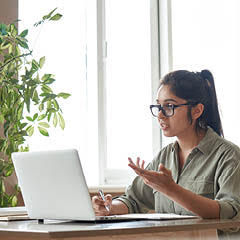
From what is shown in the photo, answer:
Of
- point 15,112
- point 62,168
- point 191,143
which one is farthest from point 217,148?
point 15,112

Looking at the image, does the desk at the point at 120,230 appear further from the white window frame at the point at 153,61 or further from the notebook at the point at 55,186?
the white window frame at the point at 153,61

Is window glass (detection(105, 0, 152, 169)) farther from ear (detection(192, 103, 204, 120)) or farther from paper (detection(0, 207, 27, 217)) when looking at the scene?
ear (detection(192, 103, 204, 120))

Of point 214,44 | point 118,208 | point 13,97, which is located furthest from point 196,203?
point 214,44

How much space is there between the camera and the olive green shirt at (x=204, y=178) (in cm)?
230

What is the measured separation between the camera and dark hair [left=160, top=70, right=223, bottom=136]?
2605 mm

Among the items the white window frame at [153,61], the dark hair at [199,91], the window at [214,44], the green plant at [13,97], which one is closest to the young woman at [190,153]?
the dark hair at [199,91]

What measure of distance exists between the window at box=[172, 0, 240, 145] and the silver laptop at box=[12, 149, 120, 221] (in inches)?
96.4

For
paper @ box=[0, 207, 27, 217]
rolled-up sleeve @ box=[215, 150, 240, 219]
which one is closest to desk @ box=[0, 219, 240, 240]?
rolled-up sleeve @ box=[215, 150, 240, 219]

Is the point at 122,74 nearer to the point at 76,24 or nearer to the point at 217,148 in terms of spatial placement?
the point at 76,24

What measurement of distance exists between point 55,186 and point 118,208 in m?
0.67

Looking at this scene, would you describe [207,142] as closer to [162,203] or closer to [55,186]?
[162,203]

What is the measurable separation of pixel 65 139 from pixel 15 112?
3.44ft

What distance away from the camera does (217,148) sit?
2.51m

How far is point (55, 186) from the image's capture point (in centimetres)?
200
